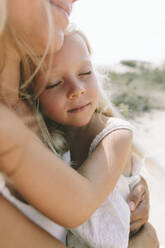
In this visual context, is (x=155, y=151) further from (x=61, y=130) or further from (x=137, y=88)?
(x=137, y=88)

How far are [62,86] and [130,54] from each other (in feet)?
46.1

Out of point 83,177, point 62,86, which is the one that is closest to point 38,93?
point 62,86

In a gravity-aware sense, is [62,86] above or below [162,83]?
above

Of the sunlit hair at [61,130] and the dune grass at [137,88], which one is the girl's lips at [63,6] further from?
the dune grass at [137,88]

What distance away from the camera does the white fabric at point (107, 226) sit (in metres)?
1.51

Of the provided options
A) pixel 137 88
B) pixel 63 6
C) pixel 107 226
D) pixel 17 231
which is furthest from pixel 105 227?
pixel 137 88

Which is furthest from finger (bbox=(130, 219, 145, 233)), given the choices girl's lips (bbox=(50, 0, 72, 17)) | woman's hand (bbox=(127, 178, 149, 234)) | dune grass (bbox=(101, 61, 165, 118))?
dune grass (bbox=(101, 61, 165, 118))

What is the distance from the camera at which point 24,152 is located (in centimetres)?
111

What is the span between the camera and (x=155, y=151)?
18.4 feet

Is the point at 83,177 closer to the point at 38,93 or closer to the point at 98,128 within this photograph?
the point at 98,128

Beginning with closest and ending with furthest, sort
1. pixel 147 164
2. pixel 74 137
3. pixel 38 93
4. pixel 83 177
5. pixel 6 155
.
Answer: pixel 6 155 < pixel 83 177 < pixel 38 93 < pixel 74 137 < pixel 147 164

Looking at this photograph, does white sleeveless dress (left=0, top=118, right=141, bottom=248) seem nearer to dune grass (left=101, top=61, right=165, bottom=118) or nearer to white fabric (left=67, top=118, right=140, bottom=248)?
white fabric (left=67, top=118, right=140, bottom=248)

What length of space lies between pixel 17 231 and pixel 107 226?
0.50m

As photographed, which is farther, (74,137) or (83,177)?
(74,137)
